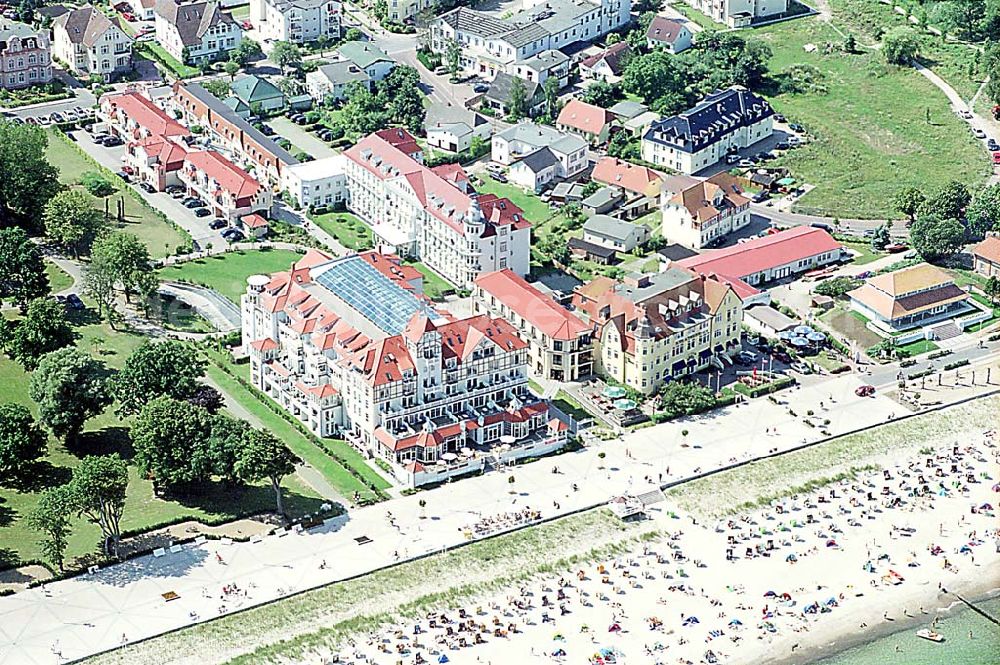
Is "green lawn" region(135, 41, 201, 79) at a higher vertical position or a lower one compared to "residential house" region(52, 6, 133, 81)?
lower

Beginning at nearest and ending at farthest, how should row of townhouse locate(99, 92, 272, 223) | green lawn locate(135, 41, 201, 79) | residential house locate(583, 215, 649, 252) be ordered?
residential house locate(583, 215, 649, 252), row of townhouse locate(99, 92, 272, 223), green lawn locate(135, 41, 201, 79)

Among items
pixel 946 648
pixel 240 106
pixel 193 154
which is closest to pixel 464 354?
pixel 946 648

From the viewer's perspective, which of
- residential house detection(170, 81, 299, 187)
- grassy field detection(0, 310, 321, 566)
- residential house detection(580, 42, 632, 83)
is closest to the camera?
grassy field detection(0, 310, 321, 566)

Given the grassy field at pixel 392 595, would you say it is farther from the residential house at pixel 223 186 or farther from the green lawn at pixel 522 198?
the residential house at pixel 223 186

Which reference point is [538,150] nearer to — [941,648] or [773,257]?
[773,257]

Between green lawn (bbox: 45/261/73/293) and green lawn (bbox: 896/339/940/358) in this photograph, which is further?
green lawn (bbox: 45/261/73/293)

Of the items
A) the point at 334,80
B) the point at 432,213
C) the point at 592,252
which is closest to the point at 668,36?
the point at 334,80

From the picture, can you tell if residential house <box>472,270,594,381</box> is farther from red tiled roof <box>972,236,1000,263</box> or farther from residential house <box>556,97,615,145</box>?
residential house <box>556,97,615,145</box>

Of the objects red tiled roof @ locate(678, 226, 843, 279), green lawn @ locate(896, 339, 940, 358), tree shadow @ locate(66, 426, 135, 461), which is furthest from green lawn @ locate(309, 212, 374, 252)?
green lawn @ locate(896, 339, 940, 358)
